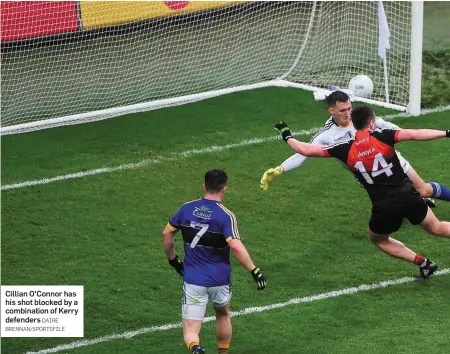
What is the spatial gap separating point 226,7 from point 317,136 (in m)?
6.40

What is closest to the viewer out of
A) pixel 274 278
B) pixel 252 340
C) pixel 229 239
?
pixel 229 239

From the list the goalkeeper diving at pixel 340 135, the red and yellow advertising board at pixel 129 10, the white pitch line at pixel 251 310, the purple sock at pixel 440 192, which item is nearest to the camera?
the white pitch line at pixel 251 310

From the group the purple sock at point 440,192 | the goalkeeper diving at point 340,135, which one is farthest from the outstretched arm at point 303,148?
the purple sock at point 440,192

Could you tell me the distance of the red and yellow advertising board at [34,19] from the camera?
53.4 ft

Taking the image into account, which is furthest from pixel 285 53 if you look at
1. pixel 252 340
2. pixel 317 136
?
pixel 252 340

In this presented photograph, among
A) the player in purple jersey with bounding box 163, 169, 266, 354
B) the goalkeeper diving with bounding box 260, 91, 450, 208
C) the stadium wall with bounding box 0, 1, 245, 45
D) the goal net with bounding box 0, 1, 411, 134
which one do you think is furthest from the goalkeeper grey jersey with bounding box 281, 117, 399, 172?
the stadium wall with bounding box 0, 1, 245, 45

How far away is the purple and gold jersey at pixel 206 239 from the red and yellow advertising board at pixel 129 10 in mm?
8346

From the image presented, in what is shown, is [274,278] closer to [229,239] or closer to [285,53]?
[229,239]

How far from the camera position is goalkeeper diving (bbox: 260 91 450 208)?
10609 mm

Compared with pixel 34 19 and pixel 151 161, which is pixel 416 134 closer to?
pixel 151 161

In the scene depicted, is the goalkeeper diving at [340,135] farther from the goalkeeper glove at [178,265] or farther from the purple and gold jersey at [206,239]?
the purple and gold jersey at [206,239]

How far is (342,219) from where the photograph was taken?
11.9m
